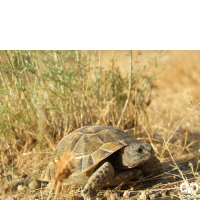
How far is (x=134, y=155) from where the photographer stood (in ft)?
7.08

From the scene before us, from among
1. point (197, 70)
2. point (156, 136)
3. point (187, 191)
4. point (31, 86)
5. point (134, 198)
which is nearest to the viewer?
point (187, 191)

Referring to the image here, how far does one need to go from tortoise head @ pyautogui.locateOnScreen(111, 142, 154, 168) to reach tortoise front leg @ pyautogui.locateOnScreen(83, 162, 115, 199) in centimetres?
19

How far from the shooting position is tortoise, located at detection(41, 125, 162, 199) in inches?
81.1

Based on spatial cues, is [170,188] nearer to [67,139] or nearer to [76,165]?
[76,165]

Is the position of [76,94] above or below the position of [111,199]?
above

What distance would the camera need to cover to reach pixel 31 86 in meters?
3.29

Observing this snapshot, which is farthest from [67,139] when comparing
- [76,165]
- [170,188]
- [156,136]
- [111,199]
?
[156,136]

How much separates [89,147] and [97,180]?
33 cm

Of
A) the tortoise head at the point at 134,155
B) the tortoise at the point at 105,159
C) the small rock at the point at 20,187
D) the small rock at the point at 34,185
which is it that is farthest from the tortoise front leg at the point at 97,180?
the small rock at the point at 20,187

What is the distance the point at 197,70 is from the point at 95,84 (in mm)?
4616

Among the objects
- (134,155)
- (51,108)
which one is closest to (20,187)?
(51,108)

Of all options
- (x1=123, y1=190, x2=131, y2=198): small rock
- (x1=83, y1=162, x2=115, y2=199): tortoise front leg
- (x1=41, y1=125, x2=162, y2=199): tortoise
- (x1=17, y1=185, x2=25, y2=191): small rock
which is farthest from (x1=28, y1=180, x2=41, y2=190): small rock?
(x1=123, y1=190, x2=131, y2=198): small rock

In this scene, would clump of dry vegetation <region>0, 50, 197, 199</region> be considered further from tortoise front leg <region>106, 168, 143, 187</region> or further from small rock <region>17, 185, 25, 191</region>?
tortoise front leg <region>106, 168, 143, 187</region>

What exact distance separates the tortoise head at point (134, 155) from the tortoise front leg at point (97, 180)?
0.19 m
